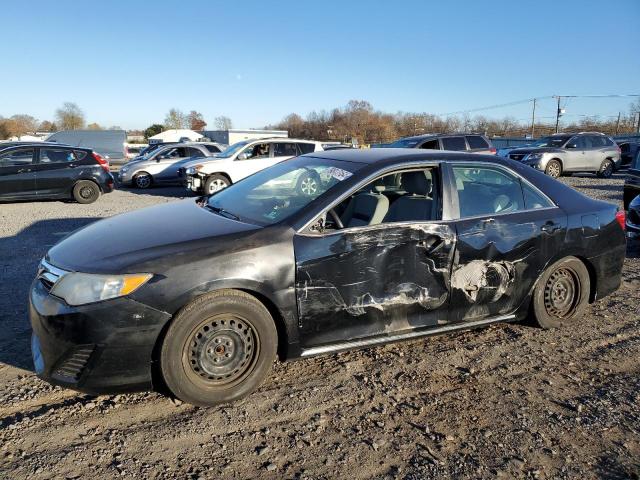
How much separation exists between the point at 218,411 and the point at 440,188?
2.30 metres

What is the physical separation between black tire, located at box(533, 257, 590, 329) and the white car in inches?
381

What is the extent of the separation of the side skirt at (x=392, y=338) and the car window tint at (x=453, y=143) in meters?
11.4

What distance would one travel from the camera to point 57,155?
12.3 m

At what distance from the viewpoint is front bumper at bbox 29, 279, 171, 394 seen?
110 inches

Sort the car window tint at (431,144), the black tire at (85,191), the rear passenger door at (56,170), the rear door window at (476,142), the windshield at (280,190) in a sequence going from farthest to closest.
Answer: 1. the rear door window at (476,142)
2. the car window tint at (431,144)
3. the black tire at (85,191)
4. the rear passenger door at (56,170)
5. the windshield at (280,190)

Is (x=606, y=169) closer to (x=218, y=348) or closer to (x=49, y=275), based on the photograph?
(x=218, y=348)

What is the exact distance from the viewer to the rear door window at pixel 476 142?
50.2 ft

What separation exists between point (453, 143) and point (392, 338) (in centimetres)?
1249

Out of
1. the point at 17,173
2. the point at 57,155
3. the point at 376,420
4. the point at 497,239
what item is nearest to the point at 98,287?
the point at 376,420

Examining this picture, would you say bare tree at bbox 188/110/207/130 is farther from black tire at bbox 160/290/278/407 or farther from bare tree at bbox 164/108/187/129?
black tire at bbox 160/290/278/407

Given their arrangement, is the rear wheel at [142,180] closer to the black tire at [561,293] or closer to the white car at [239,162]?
the white car at [239,162]

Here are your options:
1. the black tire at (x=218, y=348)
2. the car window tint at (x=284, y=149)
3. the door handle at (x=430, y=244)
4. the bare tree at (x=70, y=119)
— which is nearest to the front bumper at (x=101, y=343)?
the black tire at (x=218, y=348)

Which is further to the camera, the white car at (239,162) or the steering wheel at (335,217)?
the white car at (239,162)

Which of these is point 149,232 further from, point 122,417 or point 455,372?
point 455,372
